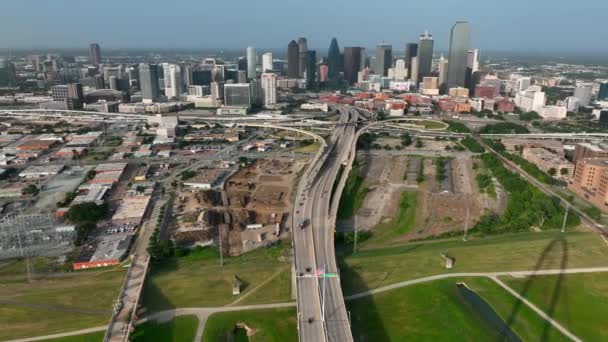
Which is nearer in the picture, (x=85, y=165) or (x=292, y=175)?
(x=292, y=175)

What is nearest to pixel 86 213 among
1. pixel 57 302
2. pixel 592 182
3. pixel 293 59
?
pixel 57 302

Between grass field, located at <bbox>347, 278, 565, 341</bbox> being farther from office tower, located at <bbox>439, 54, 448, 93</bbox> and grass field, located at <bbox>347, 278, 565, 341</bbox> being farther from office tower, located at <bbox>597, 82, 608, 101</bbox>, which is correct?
office tower, located at <bbox>439, 54, 448, 93</bbox>

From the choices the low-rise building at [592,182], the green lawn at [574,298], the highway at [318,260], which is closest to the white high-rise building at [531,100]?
the low-rise building at [592,182]

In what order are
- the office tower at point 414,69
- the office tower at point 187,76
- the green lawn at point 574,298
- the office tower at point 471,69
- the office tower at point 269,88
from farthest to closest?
the office tower at point 414,69 < the office tower at point 471,69 < the office tower at point 187,76 < the office tower at point 269,88 < the green lawn at point 574,298

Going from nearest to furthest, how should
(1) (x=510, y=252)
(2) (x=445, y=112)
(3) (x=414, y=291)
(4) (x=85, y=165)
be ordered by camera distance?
(3) (x=414, y=291), (1) (x=510, y=252), (4) (x=85, y=165), (2) (x=445, y=112)

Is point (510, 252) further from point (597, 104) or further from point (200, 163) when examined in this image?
point (597, 104)

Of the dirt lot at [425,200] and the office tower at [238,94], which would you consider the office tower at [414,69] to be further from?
the dirt lot at [425,200]

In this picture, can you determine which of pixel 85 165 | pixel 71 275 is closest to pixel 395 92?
pixel 85 165

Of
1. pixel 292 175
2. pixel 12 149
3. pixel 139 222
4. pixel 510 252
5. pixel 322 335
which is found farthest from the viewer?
pixel 12 149
